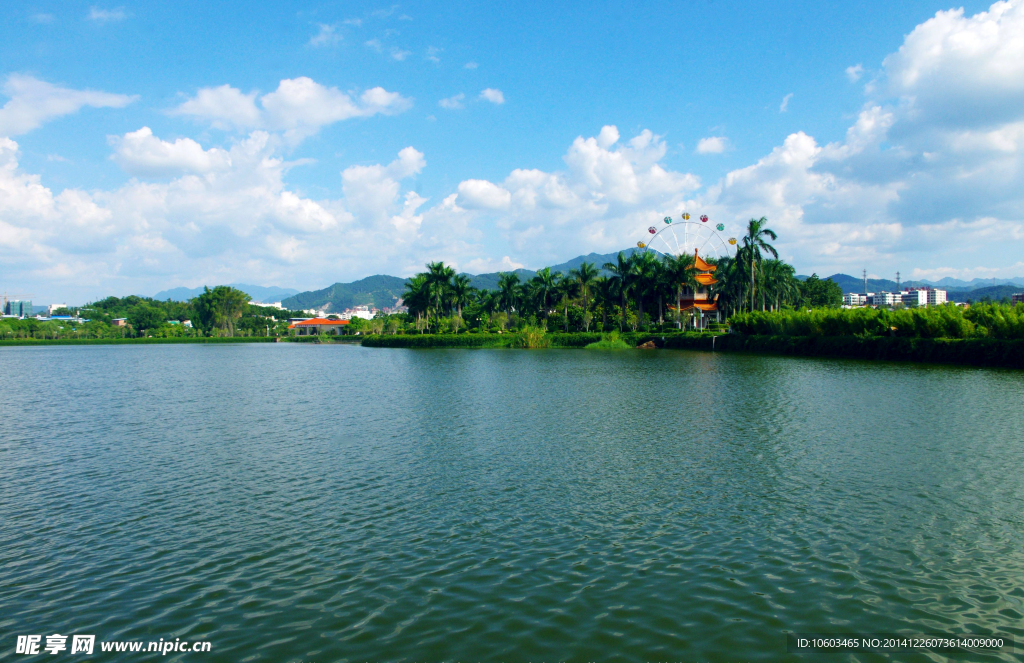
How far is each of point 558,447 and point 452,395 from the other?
13610 mm

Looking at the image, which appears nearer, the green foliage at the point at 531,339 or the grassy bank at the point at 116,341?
the green foliage at the point at 531,339

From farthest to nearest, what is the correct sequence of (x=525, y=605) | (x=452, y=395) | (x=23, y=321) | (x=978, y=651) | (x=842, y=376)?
1. (x=23, y=321)
2. (x=842, y=376)
3. (x=452, y=395)
4. (x=525, y=605)
5. (x=978, y=651)

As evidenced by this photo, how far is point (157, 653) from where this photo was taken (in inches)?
270

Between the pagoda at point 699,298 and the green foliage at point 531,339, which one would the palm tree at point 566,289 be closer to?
the green foliage at point 531,339

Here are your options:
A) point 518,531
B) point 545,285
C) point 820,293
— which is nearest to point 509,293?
point 545,285

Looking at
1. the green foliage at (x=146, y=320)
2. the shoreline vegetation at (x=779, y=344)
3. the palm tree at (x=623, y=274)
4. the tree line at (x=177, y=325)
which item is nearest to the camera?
the shoreline vegetation at (x=779, y=344)

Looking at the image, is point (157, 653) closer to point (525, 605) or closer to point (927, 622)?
point (525, 605)

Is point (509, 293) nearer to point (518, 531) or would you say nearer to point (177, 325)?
point (518, 531)

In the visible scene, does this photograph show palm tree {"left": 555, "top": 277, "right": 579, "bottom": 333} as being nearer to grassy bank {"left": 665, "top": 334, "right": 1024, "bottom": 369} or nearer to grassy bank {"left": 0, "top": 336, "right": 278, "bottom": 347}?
grassy bank {"left": 665, "top": 334, "right": 1024, "bottom": 369}

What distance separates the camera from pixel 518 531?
10383 mm

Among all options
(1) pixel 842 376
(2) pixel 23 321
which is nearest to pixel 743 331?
(1) pixel 842 376

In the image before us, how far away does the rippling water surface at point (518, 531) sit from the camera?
23.8 ft

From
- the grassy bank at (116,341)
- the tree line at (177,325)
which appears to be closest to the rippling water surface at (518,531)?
the grassy bank at (116,341)

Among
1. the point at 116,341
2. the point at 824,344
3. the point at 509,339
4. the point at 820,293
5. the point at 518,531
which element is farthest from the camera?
the point at 116,341
